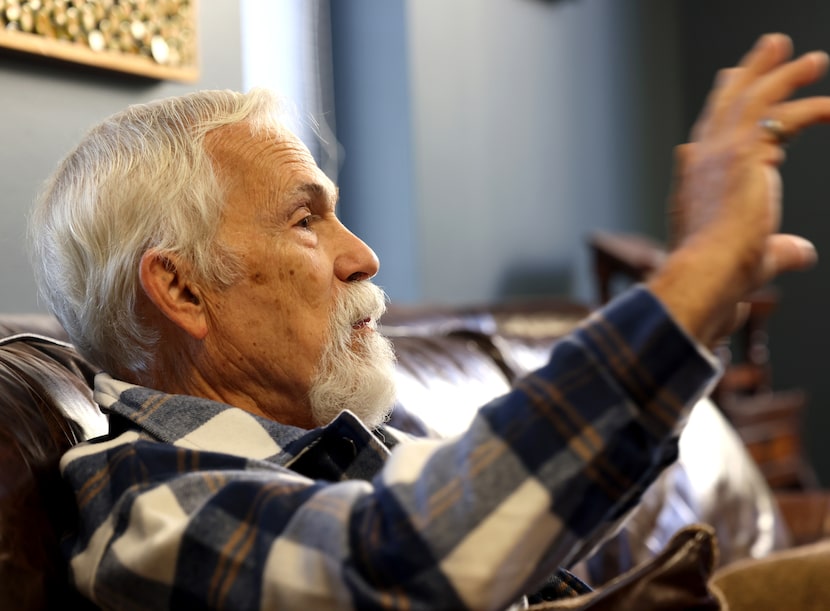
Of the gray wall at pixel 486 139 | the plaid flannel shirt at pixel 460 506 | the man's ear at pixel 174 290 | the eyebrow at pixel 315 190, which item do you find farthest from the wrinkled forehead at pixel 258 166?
the gray wall at pixel 486 139

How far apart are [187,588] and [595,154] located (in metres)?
3.22

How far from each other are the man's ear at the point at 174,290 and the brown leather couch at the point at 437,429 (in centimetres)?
16

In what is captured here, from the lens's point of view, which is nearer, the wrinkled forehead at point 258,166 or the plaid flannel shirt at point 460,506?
the plaid flannel shirt at point 460,506

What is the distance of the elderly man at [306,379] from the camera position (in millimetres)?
761

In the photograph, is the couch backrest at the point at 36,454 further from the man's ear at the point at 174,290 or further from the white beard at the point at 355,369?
the white beard at the point at 355,369

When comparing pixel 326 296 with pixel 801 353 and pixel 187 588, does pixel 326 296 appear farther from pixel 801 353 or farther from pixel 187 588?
pixel 801 353

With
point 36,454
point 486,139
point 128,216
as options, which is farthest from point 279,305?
point 486,139

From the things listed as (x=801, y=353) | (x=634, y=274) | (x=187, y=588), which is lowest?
(x=801, y=353)

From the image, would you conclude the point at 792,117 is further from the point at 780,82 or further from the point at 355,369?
the point at 355,369

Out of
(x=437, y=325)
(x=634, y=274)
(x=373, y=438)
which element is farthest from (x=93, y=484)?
(x=634, y=274)

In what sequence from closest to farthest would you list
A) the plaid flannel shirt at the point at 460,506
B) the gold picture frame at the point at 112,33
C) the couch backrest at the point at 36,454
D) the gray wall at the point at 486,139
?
the plaid flannel shirt at the point at 460,506
the couch backrest at the point at 36,454
the gold picture frame at the point at 112,33
the gray wall at the point at 486,139

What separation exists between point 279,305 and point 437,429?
1.75 ft

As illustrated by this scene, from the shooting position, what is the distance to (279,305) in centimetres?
120

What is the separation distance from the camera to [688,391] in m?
0.75
